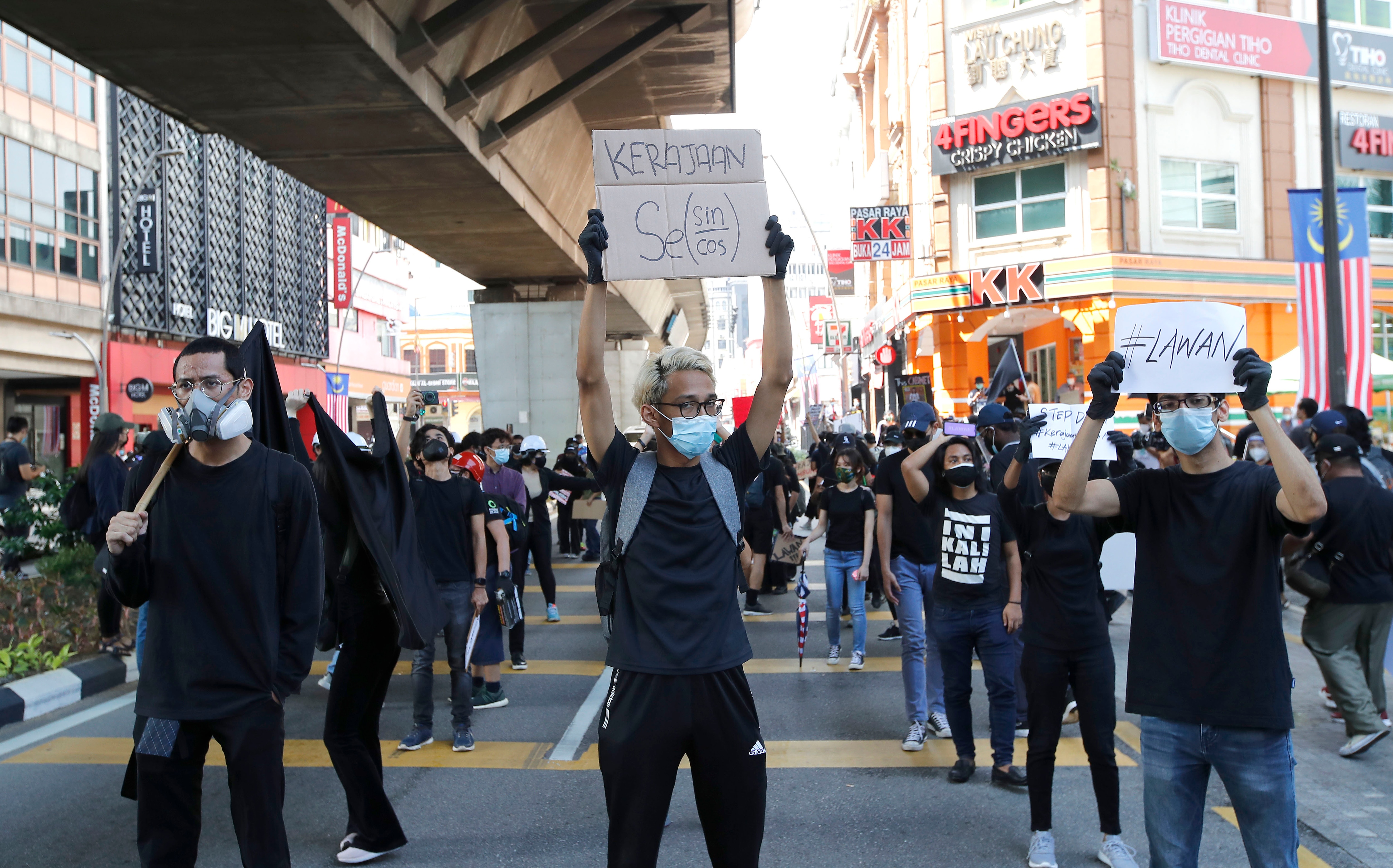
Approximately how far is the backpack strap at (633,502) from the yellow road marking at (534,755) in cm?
334

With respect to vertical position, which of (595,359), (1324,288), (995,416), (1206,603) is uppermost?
(1324,288)

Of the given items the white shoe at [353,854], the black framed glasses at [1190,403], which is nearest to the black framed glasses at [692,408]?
the black framed glasses at [1190,403]

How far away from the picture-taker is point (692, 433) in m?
3.28

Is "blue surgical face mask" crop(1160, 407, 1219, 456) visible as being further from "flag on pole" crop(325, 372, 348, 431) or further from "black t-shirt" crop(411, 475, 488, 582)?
"flag on pole" crop(325, 372, 348, 431)

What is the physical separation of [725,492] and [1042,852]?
249 cm

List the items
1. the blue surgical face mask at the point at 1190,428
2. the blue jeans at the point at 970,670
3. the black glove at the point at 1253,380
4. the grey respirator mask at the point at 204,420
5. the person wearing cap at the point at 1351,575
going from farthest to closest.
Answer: the person wearing cap at the point at 1351,575, the blue jeans at the point at 970,670, the grey respirator mask at the point at 204,420, the blue surgical face mask at the point at 1190,428, the black glove at the point at 1253,380

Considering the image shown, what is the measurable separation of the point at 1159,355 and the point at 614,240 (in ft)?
6.13

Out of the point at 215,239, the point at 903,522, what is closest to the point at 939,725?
the point at 903,522

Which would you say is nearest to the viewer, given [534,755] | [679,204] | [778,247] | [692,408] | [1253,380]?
[1253,380]

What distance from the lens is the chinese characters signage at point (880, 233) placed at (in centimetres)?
2533

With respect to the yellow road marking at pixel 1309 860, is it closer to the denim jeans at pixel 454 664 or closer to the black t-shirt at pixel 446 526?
the denim jeans at pixel 454 664

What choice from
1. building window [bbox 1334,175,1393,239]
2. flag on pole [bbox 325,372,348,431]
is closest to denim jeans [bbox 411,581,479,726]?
flag on pole [bbox 325,372,348,431]

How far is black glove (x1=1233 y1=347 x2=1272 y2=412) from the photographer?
315cm

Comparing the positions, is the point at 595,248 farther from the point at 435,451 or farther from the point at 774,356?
the point at 435,451
